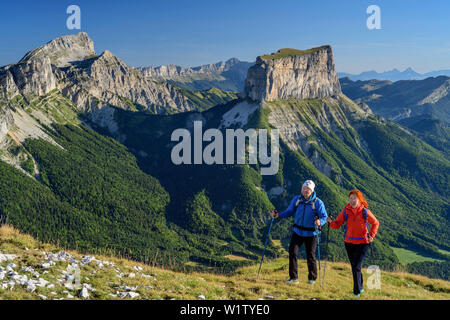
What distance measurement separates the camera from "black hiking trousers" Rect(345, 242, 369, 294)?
19.9 m

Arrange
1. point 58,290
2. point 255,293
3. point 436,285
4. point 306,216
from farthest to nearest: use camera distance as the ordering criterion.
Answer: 1. point 436,285
2. point 306,216
3. point 255,293
4. point 58,290

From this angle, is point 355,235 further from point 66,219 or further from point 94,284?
point 66,219

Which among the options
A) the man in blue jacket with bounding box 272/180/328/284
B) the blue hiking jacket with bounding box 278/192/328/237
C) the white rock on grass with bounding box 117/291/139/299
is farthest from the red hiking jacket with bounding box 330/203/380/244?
the white rock on grass with bounding box 117/291/139/299

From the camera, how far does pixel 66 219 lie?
187 m

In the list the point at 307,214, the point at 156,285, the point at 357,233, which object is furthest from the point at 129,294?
the point at 357,233

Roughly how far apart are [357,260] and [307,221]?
147 inches

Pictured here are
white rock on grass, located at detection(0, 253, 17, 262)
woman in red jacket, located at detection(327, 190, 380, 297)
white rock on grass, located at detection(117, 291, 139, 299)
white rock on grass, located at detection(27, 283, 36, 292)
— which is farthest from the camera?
woman in red jacket, located at detection(327, 190, 380, 297)

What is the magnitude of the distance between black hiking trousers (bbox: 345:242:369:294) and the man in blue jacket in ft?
7.70

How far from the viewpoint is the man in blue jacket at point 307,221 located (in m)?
21.2

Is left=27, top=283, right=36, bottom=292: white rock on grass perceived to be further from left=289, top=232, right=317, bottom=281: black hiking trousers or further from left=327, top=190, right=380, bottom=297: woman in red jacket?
left=327, top=190, right=380, bottom=297: woman in red jacket

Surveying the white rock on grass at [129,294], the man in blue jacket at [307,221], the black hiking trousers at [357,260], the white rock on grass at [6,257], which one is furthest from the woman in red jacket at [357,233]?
the white rock on grass at [6,257]

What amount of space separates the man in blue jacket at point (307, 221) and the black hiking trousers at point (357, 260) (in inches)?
92.4
